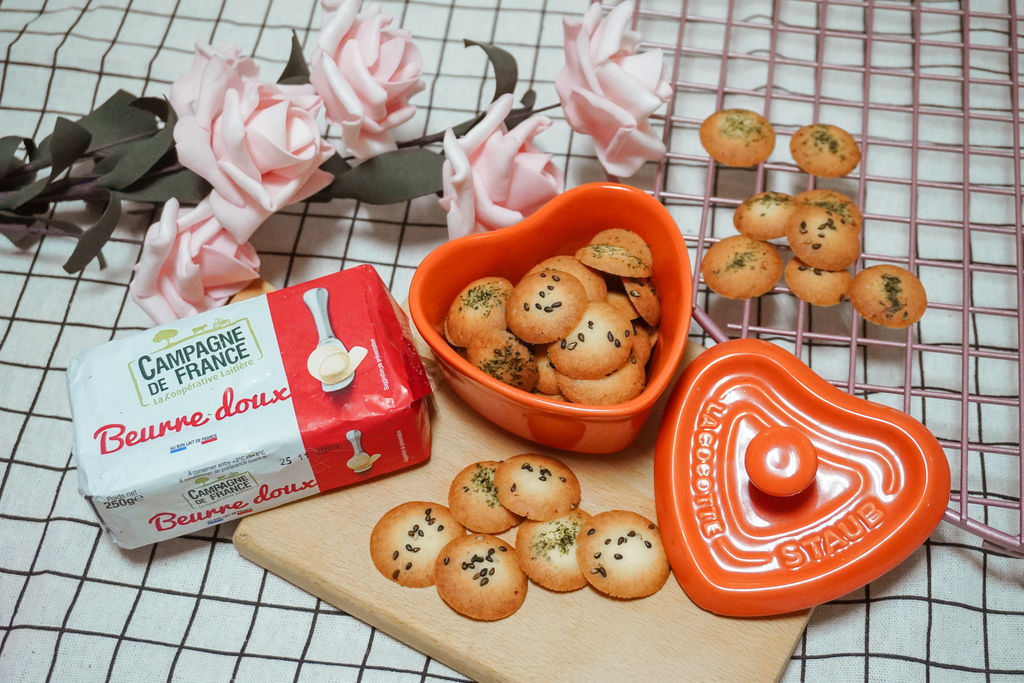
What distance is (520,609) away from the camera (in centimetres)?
61

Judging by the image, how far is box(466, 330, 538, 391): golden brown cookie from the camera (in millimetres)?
594

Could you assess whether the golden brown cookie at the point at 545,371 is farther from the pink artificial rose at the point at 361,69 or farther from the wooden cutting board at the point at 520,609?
the pink artificial rose at the point at 361,69

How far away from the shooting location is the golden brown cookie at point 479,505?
2.05ft

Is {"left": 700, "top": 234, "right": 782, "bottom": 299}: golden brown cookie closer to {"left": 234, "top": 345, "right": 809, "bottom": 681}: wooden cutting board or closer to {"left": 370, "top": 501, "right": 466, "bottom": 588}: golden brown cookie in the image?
{"left": 234, "top": 345, "right": 809, "bottom": 681}: wooden cutting board

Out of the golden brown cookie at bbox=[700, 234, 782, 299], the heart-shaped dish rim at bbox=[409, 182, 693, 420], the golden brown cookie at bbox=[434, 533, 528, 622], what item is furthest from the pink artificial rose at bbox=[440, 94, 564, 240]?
the golden brown cookie at bbox=[434, 533, 528, 622]

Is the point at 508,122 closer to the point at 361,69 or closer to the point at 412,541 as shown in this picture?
the point at 361,69

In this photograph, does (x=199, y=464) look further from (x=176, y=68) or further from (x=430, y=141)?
(x=176, y=68)

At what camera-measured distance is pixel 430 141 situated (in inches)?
30.6

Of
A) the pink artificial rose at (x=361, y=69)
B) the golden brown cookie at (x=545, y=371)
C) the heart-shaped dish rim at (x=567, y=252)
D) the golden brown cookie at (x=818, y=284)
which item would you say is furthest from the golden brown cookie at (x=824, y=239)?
the pink artificial rose at (x=361, y=69)

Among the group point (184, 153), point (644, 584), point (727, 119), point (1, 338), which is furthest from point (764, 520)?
point (1, 338)

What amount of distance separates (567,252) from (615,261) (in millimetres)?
88

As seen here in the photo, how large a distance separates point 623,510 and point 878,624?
0.22 m

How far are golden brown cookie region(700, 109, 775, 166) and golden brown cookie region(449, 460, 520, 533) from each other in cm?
32

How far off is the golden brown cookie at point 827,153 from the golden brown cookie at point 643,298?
0.20m
